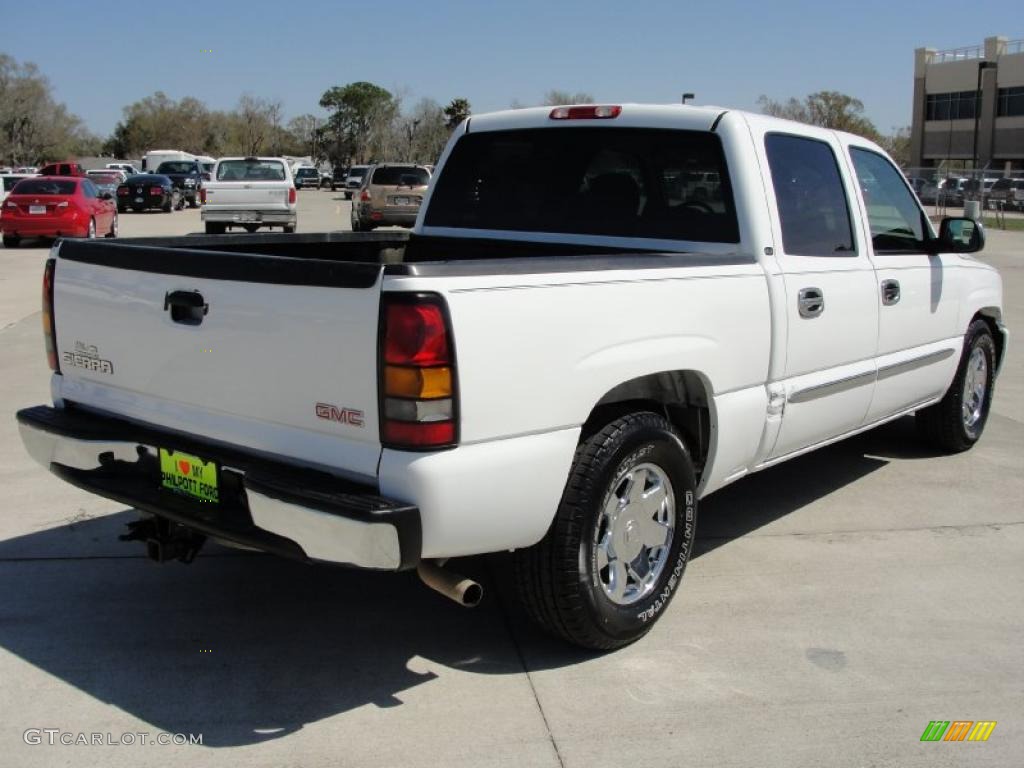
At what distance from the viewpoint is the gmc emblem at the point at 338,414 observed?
3.23 metres

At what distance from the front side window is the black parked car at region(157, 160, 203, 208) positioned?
3738 cm

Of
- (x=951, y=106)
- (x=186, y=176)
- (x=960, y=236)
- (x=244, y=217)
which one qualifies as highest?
(x=951, y=106)

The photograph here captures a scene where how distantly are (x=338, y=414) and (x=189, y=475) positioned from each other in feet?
2.37

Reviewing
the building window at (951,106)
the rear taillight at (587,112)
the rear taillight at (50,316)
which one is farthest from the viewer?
the building window at (951,106)

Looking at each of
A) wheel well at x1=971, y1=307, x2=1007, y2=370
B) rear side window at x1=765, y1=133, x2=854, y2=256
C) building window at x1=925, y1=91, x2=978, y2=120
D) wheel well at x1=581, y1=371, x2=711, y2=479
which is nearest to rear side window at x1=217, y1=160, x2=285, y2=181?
wheel well at x1=971, y1=307, x2=1007, y2=370

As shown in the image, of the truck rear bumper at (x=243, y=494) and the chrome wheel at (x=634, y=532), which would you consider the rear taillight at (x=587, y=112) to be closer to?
the chrome wheel at (x=634, y=532)

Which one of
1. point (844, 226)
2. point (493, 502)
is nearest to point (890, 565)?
point (844, 226)

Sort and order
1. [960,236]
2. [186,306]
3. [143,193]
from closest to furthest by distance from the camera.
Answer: [186,306], [960,236], [143,193]

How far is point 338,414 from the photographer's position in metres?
3.27

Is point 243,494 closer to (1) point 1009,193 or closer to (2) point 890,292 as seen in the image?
(2) point 890,292

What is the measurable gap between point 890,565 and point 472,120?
296 cm

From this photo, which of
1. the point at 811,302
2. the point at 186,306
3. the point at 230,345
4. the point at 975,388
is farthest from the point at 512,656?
→ the point at 975,388

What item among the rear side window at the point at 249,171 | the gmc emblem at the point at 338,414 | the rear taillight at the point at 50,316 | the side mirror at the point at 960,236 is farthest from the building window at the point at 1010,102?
the gmc emblem at the point at 338,414

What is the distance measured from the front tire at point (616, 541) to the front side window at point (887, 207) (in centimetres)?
209
